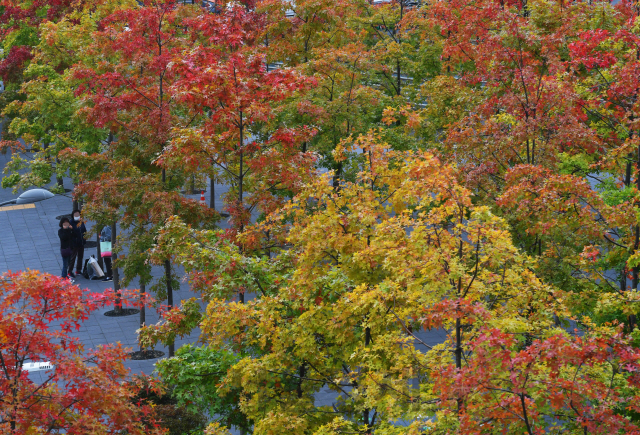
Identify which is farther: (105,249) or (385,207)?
(105,249)

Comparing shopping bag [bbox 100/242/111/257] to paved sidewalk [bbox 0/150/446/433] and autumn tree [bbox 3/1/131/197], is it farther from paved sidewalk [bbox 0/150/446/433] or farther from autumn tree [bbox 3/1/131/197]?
autumn tree [bbox 3/1/131/197]

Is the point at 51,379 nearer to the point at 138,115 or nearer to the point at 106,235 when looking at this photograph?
the point at 138,115

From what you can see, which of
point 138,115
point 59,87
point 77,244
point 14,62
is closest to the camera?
point 138,115

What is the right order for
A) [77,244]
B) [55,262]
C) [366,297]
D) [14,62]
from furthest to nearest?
1. [14,62]
2. [55,262]
3. [77,244]
4. [366,297]

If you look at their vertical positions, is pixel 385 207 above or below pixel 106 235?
above

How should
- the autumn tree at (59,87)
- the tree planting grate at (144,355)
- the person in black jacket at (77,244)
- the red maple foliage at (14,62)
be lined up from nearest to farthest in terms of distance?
the tree planting grate at (144,355), the autumn tree at (59,87), the person in black jacket at (77,244), the red maple foliage at (14,62)

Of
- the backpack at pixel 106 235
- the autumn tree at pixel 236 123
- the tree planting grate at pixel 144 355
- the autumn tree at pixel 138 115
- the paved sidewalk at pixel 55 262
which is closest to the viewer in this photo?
the autumn tree at pixel 236 123

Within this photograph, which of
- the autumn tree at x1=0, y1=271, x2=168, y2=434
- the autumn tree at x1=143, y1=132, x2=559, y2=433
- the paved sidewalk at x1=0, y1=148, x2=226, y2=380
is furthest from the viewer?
the paved sidewalk at x1=0, y1=148, x2=226, y2=380

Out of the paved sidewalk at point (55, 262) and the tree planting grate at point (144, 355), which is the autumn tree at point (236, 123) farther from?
the tree planting grate at point (144, 355)

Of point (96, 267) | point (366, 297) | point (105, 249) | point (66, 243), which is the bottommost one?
point (96, 267)

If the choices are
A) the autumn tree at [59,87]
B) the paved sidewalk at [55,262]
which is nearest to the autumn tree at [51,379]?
the paved sidewalk at [55,262]

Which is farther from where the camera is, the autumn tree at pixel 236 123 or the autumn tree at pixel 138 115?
the autumn tree at pixel 138 115

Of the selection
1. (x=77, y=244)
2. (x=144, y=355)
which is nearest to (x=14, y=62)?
(x=77, y=244)

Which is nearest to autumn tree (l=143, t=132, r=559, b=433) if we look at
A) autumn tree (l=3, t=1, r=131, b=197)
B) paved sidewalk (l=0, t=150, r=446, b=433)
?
paved sidewalk (l=0, t=150, r=446, b=433)
